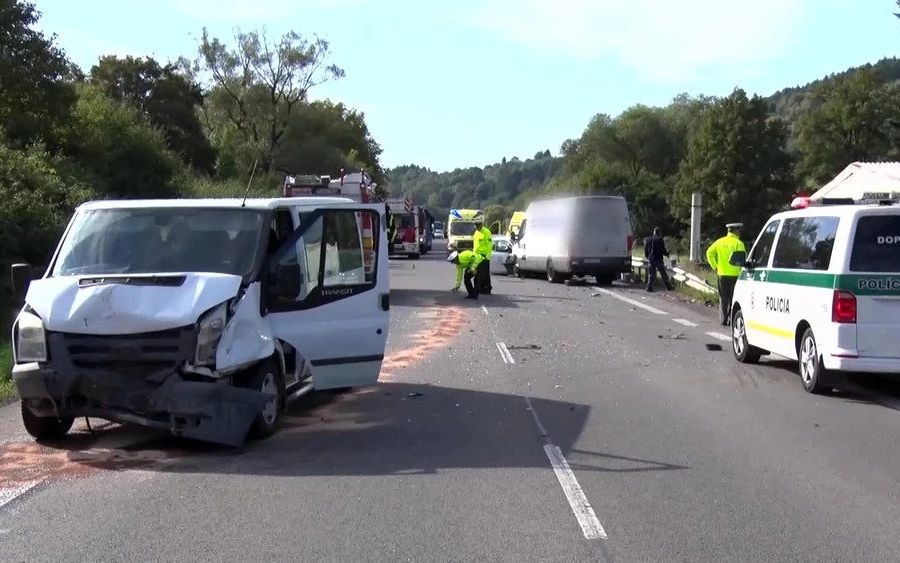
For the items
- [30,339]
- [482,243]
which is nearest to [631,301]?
[482,243]

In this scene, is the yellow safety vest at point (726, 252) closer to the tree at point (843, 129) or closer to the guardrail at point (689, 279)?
the guardrail at point (689, 279)

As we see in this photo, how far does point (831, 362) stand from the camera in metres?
11.5

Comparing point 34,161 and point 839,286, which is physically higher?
point 34,161

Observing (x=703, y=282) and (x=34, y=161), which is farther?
(x=703, y=282)

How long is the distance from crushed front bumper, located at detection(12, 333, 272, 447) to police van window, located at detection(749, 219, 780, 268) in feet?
26.7

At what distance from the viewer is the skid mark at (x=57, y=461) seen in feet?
26.5

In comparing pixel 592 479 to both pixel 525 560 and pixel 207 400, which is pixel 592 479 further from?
pixel 207 400

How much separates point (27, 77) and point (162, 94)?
34504 millimetres

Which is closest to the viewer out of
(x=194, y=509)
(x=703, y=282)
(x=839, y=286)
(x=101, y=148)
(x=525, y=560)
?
(x=525, y=560)

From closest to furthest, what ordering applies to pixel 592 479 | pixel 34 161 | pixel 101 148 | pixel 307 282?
pixel 592 479 → pixel 307 282 → pixel 34 161 → pixel 101 148

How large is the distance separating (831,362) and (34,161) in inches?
823

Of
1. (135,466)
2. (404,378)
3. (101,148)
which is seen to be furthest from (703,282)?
(135,466)

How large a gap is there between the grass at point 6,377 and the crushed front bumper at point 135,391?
11.9 ft

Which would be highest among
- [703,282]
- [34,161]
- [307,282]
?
[34,161]
